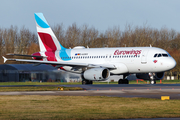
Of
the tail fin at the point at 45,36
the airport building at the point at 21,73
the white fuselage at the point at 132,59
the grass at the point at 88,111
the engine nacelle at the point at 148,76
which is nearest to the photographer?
the grass at the point at 88,111

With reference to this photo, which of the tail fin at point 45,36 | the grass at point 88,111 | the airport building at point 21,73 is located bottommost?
the grass at point 88,111

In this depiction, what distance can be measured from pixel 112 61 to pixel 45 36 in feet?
39.8

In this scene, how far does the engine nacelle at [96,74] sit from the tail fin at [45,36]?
33.4ft

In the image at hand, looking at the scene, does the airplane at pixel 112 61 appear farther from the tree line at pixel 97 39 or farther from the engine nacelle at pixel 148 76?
the tree line at pixel 97 39

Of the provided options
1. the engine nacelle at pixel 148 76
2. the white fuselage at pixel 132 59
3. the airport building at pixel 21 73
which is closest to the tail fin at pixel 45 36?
the white fuselage at pixel 132 59

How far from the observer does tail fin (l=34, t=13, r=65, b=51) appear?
50.3m

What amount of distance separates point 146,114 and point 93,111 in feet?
8.05

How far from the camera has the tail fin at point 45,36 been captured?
50344 millimetres

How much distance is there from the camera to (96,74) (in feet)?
132

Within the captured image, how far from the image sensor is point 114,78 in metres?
66.3

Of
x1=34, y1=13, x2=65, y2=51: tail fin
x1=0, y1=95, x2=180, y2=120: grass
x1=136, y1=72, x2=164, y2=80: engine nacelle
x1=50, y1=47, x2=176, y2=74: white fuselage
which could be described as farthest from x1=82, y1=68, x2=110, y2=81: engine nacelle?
x1=0, y1=95, x2=180, y2=120: grass

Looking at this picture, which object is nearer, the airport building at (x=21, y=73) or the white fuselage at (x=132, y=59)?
the white fuselage at (x=132, y=59)

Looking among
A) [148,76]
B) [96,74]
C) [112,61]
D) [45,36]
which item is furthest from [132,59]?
[45,36]

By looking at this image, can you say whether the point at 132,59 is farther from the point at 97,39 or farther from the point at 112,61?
the point at 97,39
